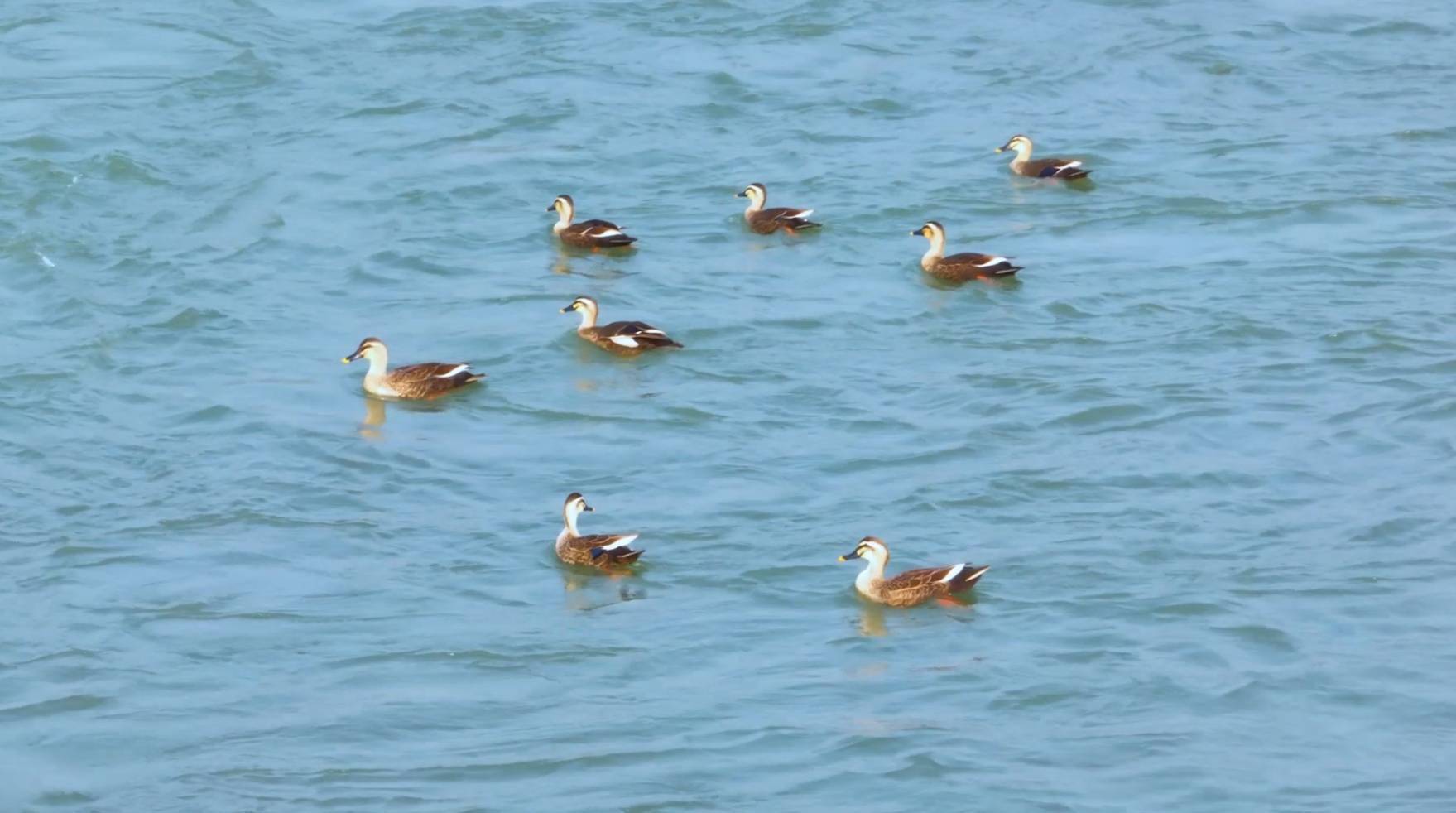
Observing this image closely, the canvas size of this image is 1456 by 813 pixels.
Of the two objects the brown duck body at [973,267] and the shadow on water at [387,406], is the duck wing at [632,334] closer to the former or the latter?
the shadow on water at [387,406]

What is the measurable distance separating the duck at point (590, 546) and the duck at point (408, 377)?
3.13m

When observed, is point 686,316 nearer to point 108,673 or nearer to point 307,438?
point 307,438

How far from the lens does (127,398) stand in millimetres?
17734

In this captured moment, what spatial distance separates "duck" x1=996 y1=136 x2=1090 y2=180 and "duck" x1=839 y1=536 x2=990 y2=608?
920 centimetres

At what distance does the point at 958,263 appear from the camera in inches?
797

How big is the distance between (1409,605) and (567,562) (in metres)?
5.48

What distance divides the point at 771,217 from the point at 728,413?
4.35 metres

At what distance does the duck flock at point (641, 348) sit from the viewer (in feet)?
46.5

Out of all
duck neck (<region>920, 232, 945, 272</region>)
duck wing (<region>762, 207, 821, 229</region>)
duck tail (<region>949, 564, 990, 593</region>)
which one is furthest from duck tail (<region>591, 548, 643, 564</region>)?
duck wing (<region>762, 207, 821, 229</region>)

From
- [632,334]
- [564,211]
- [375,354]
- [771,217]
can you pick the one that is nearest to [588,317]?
[632,334]

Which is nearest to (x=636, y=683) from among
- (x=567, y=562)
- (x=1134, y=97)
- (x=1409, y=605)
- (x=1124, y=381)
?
(x=567, y=562)

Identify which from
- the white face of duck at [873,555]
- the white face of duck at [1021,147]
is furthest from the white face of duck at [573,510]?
the white face of duck at [1021,147]

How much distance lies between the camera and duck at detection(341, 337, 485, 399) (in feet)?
58.4

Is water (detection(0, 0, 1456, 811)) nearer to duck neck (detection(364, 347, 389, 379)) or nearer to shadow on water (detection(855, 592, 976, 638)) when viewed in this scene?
shadow on water (detection(855, 592, 976, 638))
